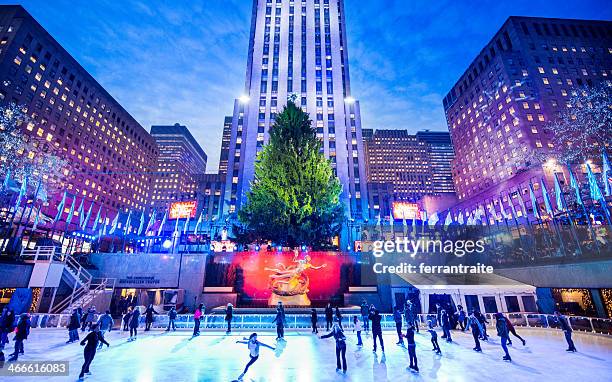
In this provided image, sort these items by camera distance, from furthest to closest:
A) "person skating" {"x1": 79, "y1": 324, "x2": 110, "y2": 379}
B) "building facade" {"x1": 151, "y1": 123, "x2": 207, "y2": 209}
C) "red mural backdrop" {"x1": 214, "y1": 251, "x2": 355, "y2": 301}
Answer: "building facade" {"x1": 151, "y1": 123, "x2": 207, "y2": 209} → "red mural backdrop" {"x1": 214, "y1": 251, "x2": 355, "y2": 301} → "person skating" {"x1": 79, "y1": 324, "x2": 110, "y2": 379}

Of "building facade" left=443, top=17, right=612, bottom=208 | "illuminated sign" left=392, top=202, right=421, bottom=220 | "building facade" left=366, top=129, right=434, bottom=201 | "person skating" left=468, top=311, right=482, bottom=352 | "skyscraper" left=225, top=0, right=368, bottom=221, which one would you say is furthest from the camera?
"building facade" left=366, top=129, right=434, bottom=201

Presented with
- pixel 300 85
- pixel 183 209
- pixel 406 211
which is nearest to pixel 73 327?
pixel 183 209

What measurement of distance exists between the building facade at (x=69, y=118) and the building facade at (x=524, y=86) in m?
87.0

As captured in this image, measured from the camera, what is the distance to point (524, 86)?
2876 inches

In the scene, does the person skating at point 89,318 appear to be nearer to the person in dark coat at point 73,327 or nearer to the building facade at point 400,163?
the person in dark coat at point 73,327

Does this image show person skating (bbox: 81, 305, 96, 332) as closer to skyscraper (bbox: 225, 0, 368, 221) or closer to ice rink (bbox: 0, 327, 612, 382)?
ice rink (bbox: 0, 327, 612, 382)

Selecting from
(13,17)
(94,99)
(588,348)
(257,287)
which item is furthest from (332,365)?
(94,99)

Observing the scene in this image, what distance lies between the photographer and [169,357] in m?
10.7

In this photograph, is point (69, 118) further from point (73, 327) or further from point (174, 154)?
point (174, 154)

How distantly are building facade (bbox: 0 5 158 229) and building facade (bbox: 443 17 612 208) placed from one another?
285 ft

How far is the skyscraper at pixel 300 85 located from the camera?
56.1 meters

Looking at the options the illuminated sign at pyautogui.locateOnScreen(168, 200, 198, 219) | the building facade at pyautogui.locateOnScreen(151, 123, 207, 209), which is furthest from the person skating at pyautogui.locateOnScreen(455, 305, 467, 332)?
the building facade at pyautogui.locateOnScreen(151, 123, 207, 209)

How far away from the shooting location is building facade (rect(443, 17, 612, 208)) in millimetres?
68062

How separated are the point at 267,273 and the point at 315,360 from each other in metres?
14.9
